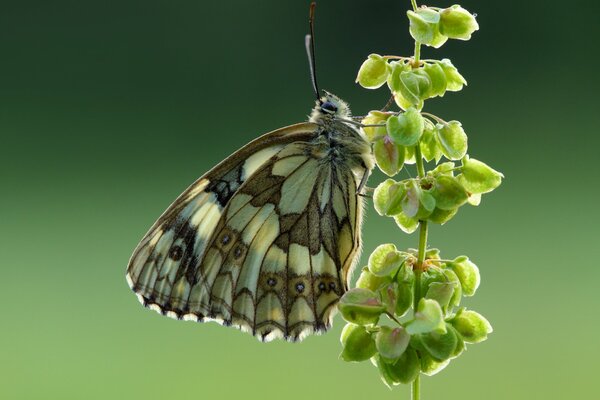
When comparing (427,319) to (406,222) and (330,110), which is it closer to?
(406,222)

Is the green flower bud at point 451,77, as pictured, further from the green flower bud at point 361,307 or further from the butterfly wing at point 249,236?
the butterfly wing at point 249,236

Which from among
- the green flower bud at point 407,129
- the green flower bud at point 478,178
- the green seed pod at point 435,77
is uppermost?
the green seed pod at point 435,77

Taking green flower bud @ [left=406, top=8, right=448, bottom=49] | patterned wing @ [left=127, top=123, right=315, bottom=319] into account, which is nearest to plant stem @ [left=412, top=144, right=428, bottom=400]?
green flower bud @ [left=406, top=8, right=448, bottom=49]

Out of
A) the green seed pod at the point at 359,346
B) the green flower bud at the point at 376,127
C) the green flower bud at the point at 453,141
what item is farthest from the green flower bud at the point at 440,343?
the green flower bud at the point at 376,127

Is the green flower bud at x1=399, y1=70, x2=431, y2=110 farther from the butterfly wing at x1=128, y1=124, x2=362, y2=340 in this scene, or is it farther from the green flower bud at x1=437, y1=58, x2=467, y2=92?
the butterfly wing at x1=128, y1=124, x2=362, y2=340

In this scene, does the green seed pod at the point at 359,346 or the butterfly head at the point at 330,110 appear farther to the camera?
the butterfly head at the point at 330,110
